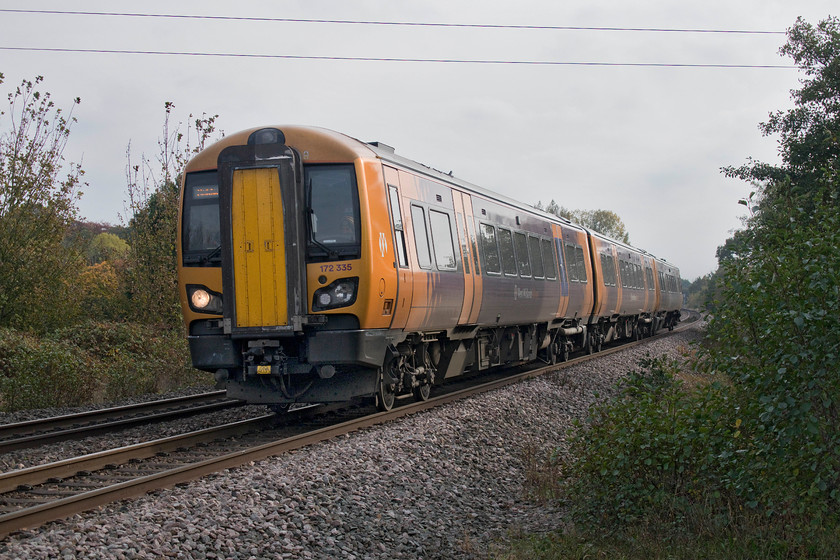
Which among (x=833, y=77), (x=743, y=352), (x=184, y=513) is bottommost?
(x=184, y=513)

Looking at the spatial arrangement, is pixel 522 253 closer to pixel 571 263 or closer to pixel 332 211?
pixel 571 263

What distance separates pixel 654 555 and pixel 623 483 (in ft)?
2.87

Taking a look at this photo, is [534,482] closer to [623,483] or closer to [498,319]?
[623,483]

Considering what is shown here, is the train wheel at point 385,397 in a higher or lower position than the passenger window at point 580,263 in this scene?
lower

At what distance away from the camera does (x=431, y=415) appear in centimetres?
912

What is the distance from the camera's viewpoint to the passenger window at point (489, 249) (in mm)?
11625

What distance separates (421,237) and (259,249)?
213cm

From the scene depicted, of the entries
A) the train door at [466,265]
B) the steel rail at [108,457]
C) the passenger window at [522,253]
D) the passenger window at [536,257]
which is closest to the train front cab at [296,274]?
the steel rail at [108,457]

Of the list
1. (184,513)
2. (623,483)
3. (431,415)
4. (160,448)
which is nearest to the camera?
(184,513)

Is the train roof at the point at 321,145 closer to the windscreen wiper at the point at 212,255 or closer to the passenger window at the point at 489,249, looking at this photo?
the windscreen wiper at the point at 212,255

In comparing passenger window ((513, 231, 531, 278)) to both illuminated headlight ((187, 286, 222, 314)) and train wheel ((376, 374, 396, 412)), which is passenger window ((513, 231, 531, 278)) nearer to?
train wheel ((376, 374, 396, 412))

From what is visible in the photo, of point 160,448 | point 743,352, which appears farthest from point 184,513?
point 743,352

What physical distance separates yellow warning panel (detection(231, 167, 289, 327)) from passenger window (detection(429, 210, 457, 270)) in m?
2.36

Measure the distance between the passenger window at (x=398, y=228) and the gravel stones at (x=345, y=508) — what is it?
6.06ft
